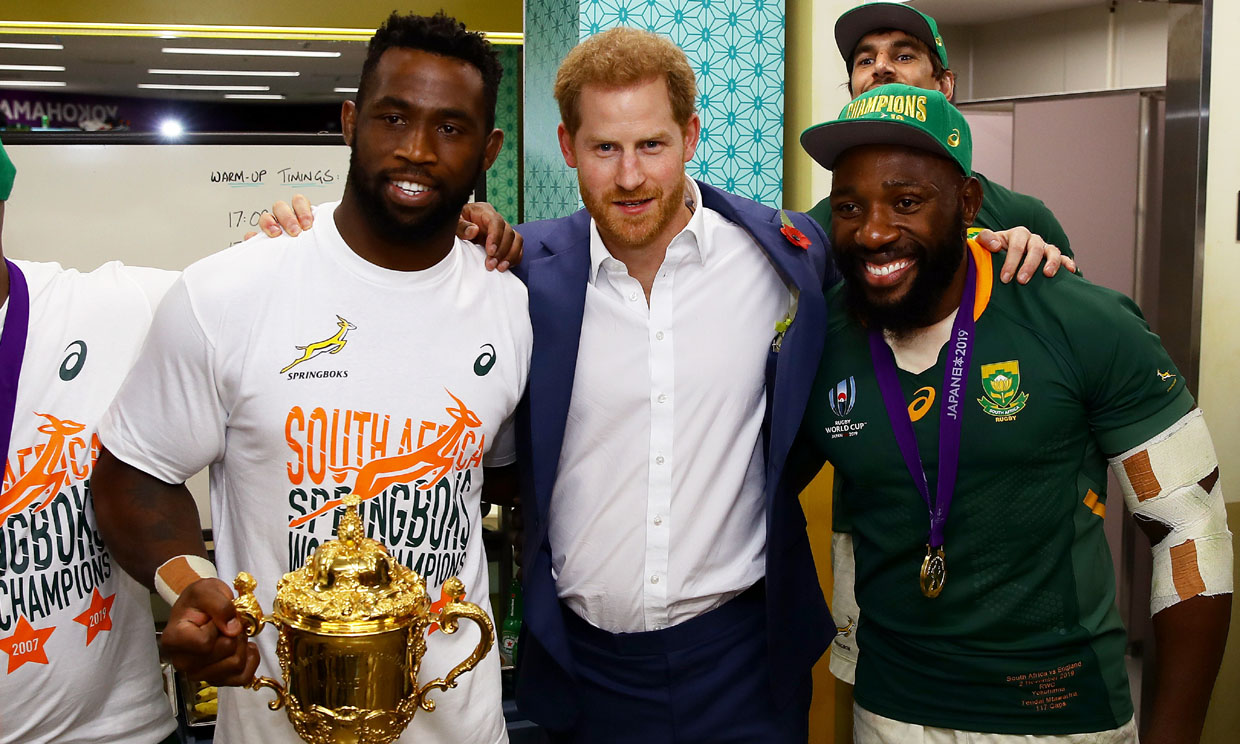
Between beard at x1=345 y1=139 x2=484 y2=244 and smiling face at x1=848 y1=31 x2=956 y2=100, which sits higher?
smiling face at x1=848 y1=31 x2=956 y2=100

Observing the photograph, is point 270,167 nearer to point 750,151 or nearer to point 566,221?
point 750,151

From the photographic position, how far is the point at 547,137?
348 centimetres

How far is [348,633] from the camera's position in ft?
4.46

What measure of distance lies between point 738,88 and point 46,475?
7.55 feet

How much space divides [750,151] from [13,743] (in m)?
2.48

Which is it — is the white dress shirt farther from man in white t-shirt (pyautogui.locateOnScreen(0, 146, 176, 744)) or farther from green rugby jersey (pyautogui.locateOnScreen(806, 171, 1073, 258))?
man in white t-shirt (pyautogui.locateOnScreen(0, 146, 176, 744))

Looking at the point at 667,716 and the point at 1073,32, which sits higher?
the point at 1073,32

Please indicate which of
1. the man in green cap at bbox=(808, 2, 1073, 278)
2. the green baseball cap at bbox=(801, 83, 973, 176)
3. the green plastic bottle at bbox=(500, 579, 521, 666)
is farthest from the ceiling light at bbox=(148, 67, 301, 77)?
the green baseball cap at bbox=(801, 83, 973, 176)

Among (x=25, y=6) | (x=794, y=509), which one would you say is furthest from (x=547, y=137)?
(x=25, y=6)

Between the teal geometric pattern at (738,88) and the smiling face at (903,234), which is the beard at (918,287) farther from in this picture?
the teal geometric pattern at (738,88)

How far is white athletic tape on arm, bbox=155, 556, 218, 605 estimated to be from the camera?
Answer: 4.91ft

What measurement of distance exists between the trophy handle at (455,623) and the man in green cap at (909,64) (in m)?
1.35

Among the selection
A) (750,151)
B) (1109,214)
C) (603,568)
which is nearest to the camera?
(603,568)

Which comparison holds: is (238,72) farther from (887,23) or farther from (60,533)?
(60,533)
